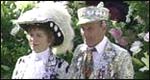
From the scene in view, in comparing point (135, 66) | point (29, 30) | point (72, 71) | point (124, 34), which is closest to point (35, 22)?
point (29, 30)

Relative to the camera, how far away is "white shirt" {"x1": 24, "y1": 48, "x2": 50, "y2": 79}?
16.6 ft

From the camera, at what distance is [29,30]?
5055mm

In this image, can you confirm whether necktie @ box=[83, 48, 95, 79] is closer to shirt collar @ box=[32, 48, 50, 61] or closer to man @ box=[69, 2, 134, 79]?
man @ box=[69, 2, 134, 79]

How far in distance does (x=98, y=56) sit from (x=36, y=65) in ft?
1.38

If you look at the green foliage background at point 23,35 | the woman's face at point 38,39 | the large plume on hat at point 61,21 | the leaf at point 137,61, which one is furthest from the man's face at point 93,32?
the leaf at point 137,61

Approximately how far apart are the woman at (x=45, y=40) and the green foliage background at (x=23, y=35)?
2.27 ft

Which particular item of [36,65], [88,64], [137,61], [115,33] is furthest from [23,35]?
[88,64]

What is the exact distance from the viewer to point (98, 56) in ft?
16.6

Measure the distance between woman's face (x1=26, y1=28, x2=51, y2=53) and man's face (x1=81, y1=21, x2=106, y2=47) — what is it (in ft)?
0.87

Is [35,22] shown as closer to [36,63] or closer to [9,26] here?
[36,63]

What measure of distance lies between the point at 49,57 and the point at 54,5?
0.36 meters

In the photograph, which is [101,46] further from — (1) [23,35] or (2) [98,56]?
(1) [23,35]

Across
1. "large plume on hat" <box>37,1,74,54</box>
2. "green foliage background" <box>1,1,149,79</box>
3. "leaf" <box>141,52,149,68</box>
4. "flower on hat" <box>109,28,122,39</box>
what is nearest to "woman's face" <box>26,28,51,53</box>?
"large plume on hat" <box>37,1,74,54</box>

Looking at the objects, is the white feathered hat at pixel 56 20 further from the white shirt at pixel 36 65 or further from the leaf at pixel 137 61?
the leaf at pixel 137 61
